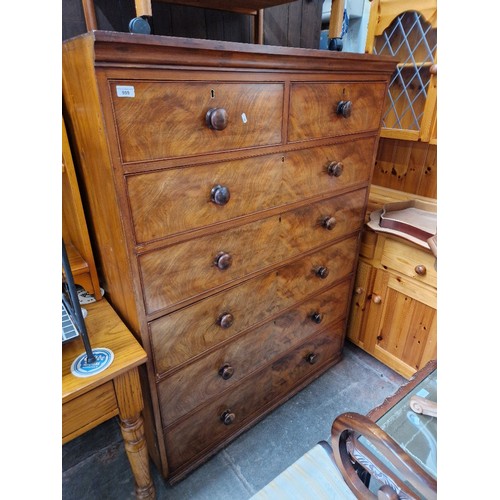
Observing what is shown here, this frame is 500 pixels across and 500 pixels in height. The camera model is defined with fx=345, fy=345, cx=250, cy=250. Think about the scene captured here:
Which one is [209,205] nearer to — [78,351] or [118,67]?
[118,67]

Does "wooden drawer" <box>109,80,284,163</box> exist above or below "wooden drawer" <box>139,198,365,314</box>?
above

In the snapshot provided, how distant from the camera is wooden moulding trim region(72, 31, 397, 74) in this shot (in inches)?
26.1

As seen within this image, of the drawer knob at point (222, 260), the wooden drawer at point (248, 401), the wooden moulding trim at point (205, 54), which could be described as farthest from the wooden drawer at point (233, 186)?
the wooden drawer at point (248, 401)

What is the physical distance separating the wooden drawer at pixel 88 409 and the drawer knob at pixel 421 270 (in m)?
1.25

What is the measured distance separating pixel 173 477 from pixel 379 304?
1.17m

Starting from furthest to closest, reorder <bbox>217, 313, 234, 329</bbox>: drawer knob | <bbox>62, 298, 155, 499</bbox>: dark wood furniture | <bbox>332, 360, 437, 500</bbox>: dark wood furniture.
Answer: <bbox>217, 313, 234, 329</bbox>: drawer knob < <bbox>62, 298, 155, 499</bbox>: dark wood furniture < <bbox>332, 360, 437, 500</bbox>: dark wood furniture

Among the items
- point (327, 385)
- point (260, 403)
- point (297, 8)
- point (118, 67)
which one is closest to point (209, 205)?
point (118, 67)

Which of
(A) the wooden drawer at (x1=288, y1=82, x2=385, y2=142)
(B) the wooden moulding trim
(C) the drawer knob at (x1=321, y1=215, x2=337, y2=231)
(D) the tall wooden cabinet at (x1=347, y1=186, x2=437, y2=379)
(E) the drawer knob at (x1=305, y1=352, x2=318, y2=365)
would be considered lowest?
Result: (E) the drawer knob at (x1=305, y1=352, x2=318, y2=365)

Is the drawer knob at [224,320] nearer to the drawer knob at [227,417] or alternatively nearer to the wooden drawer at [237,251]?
the wooden drawer at [237,251]

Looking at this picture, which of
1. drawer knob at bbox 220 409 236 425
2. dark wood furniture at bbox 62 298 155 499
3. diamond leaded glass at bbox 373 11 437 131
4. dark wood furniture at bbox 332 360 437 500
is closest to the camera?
dark wood furniture at bbox 332 360 437 500

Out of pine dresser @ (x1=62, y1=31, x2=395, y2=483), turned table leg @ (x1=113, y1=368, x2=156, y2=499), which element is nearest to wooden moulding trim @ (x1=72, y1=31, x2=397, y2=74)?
pine dresser @ (x1=62, y1=31, x2=395, y2=483)

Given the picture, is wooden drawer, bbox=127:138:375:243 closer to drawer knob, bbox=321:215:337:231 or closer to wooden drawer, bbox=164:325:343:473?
drawer knob, bbox=321:215:337:231

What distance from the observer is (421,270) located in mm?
1462

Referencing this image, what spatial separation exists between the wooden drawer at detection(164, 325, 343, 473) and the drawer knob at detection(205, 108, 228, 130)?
3.13 ft
